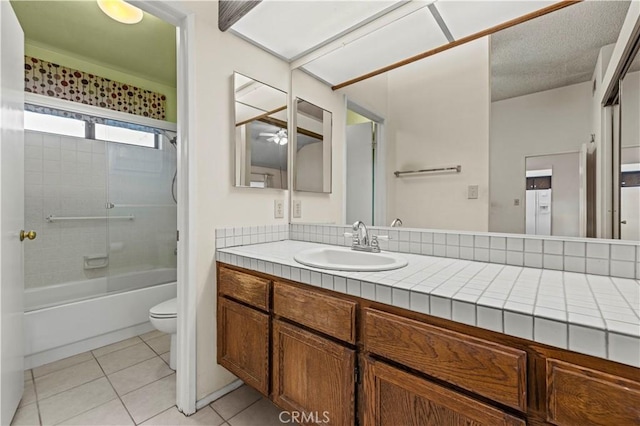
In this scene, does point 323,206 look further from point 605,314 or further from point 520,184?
point 605,314

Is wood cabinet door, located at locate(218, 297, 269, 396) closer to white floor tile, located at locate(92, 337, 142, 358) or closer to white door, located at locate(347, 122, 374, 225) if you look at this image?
white door, located at locate(347, 122, 374, 225)

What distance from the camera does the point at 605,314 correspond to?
24.4 inches

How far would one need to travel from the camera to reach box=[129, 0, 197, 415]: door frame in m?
1.41

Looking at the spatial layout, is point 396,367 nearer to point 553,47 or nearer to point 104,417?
point 553,47

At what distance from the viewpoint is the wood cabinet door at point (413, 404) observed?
692 millimetres

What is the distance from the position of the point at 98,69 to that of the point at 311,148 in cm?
237

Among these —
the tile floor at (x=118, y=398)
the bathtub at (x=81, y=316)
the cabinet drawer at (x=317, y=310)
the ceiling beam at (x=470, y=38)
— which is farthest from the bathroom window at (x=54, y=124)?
the cabinet drawer at (x=317, y=310)

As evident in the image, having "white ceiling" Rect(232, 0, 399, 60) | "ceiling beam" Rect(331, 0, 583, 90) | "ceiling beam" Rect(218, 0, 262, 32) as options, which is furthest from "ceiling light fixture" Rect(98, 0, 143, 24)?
"ceiling beam" Rect(331, 0, 583, 90)

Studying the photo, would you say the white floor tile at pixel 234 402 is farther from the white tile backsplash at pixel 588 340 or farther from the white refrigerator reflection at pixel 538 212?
the white refrigerator reflection at pixel 538 212

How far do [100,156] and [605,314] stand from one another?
359 cm

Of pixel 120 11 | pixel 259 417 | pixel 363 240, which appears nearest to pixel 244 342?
pixel 259 417

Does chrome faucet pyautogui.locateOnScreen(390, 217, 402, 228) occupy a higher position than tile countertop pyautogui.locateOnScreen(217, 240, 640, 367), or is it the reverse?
chrome faucet pyautogui.locateOnScreen(390, 217, 402, 228)

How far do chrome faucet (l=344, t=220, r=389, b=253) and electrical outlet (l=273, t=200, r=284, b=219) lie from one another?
570mm

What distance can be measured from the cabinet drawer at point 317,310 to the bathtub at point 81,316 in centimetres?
175
